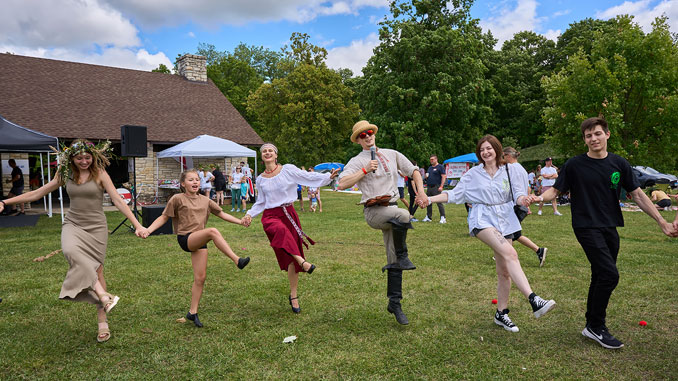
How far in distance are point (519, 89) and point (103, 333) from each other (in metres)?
41.3

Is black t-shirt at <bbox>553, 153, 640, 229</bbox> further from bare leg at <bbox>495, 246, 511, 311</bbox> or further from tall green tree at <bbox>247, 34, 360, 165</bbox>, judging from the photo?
tall green tree at <bbox>247, 34, 360, 165</bbox>

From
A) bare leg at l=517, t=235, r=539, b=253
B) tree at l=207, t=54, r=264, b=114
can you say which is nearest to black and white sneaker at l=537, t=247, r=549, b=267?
bare leg at l=517, t=235, r=539, b=253

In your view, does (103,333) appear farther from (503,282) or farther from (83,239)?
(503,282)

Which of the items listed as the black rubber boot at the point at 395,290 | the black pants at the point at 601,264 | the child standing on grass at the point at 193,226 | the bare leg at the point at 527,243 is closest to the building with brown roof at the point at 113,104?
the child standing on grass at the point at 193,226

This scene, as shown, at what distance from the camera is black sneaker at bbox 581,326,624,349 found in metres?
4.01

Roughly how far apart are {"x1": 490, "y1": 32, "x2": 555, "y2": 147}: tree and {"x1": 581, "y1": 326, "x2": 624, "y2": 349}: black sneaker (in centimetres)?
3706

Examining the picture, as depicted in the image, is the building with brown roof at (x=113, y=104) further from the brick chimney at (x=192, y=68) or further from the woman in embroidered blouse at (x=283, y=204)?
the woman in embroidered blouse at (x=283, y=204)

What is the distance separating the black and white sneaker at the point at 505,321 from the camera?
14.6ft

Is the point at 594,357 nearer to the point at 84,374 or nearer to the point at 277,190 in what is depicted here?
the point at 277,190

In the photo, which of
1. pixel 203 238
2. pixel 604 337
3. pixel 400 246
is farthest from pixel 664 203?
pixel 203 238

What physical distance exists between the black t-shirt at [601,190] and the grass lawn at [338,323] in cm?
119

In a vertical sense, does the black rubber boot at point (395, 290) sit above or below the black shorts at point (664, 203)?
below

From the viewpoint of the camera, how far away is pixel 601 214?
404 cm

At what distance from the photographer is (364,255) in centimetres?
857
